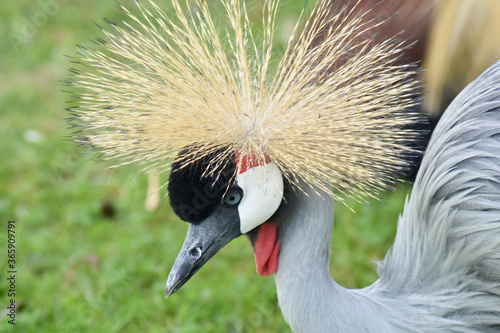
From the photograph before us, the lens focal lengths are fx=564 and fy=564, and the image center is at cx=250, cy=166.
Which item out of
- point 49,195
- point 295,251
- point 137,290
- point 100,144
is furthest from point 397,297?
point 49,195

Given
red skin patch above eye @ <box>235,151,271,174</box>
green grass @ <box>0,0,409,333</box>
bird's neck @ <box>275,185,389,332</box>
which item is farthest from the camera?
green grass @ <box>0,0,409,333</box>

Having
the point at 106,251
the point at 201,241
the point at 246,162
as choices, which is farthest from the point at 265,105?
the point at 106,251

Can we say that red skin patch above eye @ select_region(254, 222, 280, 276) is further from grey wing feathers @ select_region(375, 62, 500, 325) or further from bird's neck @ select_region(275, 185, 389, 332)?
grey wing feathers @ select_region(375, 62, 500, 325)

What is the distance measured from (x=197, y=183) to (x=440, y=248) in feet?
2.08

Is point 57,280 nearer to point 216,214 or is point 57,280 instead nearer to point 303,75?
point 216,214

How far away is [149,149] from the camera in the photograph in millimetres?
1303

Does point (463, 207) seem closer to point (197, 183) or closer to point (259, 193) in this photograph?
point (259, 193)

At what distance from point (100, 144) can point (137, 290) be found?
122cm

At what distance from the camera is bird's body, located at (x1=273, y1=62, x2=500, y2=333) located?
133 centimetres

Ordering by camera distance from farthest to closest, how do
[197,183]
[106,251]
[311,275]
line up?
1. [106,251]
2. [311,275]
3. [197,183]

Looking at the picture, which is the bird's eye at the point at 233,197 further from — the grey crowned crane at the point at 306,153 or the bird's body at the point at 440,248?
the bird's body at the point at 440,248

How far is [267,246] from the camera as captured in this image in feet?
4.48

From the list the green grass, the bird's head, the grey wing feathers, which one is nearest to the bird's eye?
the bird's head

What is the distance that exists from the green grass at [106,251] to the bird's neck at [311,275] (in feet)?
1.62
